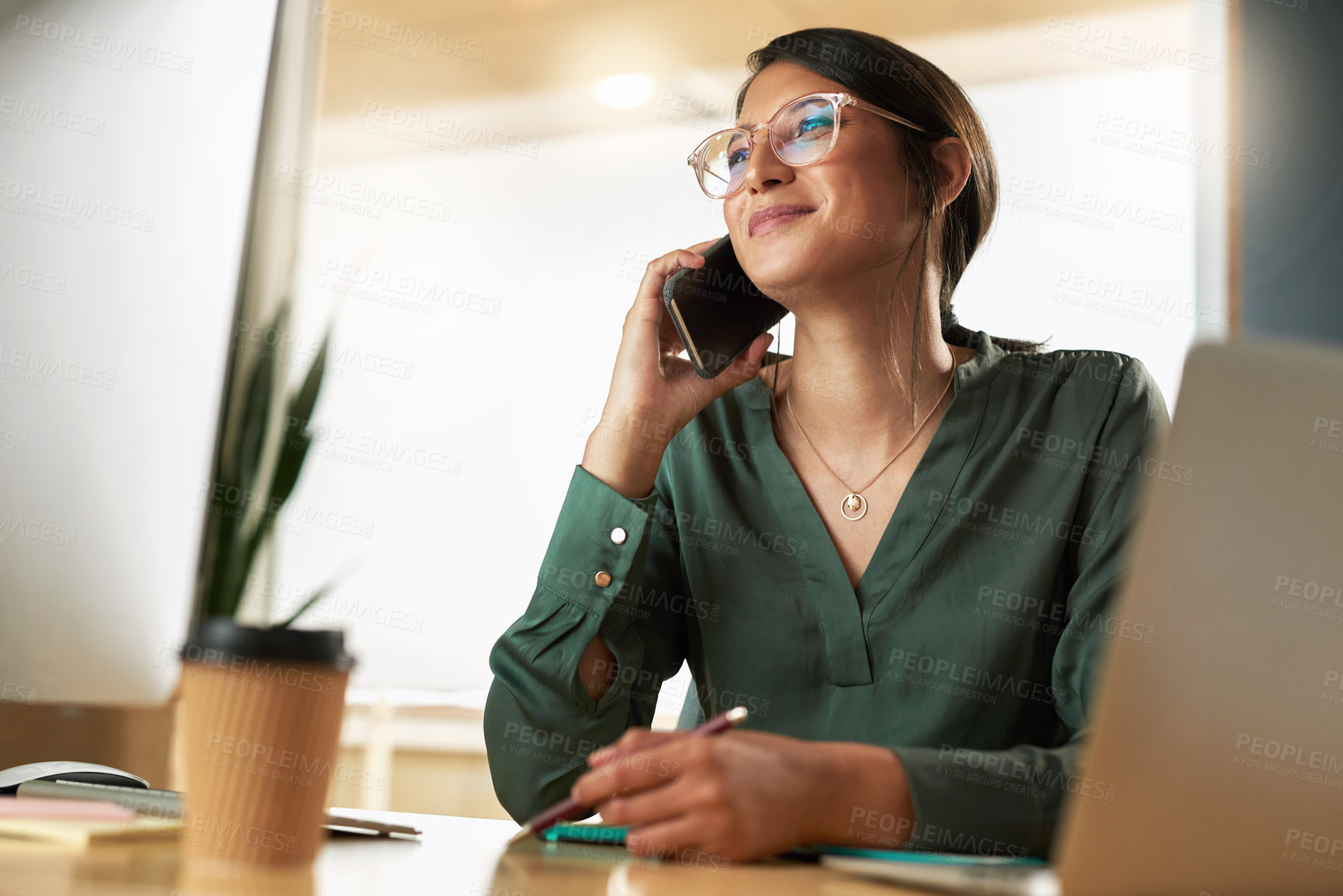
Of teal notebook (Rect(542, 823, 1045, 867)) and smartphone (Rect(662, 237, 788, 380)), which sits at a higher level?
smartphone (Rect(662, 237, 788, 380))

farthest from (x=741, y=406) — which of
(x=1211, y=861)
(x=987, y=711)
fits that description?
(x=1211, y=861)

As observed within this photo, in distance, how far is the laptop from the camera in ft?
1.52

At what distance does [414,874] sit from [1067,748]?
1.85 ft

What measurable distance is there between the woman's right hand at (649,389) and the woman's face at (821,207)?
Result: 107 millimetres

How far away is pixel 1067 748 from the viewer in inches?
35.0

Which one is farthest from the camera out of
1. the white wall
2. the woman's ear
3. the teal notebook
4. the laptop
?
the white wall

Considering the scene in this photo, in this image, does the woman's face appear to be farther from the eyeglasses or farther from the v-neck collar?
the v-neck collar

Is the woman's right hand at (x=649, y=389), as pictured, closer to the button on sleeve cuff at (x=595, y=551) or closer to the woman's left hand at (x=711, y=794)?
the button on sleeve cuff at (x=595, y=551)

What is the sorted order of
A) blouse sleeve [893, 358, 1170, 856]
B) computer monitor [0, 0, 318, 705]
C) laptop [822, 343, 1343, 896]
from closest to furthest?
laptop [822, 343, 1343, 896] → blouse sleeve [893, 358, 1170, 856] → computer monitor [0, 0, 318, 705]

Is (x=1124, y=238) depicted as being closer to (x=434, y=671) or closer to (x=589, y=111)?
(x=589, y=111)

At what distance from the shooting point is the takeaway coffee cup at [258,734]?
0.53 meters

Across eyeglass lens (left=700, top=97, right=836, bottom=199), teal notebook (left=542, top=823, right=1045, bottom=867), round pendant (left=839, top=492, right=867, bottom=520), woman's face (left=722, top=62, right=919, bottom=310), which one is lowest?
teal notebook (left=542, top=823, right=1045, bottom=867)

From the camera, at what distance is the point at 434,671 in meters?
3.43

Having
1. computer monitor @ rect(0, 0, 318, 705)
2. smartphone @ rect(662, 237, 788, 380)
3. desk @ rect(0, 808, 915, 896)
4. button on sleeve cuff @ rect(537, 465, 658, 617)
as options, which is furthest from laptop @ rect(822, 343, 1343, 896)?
computer monitor @ rect(0, 0, 318, 705)
